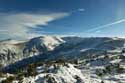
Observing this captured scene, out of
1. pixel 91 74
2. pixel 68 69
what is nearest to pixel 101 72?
pixel 91 74

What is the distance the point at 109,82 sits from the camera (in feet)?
374

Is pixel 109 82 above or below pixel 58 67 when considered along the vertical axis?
below

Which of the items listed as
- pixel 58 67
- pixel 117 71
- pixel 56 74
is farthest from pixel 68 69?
pixel 117 71

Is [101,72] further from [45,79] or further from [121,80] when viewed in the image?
[45,79]

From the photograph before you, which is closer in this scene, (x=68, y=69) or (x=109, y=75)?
(x=68, y=69)

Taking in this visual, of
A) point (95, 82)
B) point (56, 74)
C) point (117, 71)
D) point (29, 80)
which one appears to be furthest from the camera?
point (117, 71)

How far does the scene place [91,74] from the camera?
129875mm

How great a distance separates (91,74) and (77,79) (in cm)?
2465

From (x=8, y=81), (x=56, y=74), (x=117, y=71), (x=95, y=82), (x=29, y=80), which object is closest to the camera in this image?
(x=8, y=81)

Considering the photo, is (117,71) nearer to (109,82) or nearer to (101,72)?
(101,72)

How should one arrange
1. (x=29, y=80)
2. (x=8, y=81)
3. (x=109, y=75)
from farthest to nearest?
(x=109, y=75) → (x=29, y=80) → (x=8, y=81)

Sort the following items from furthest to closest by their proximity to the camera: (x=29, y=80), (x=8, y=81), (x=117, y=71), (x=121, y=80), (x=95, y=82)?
(x=117, y=71) < (x=121, y=80) < (x=95, y=82) < (x=29, y=80) < (x=8, y=81)

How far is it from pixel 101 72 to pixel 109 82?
20.6 metres

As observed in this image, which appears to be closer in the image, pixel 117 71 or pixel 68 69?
pixel 68 69
